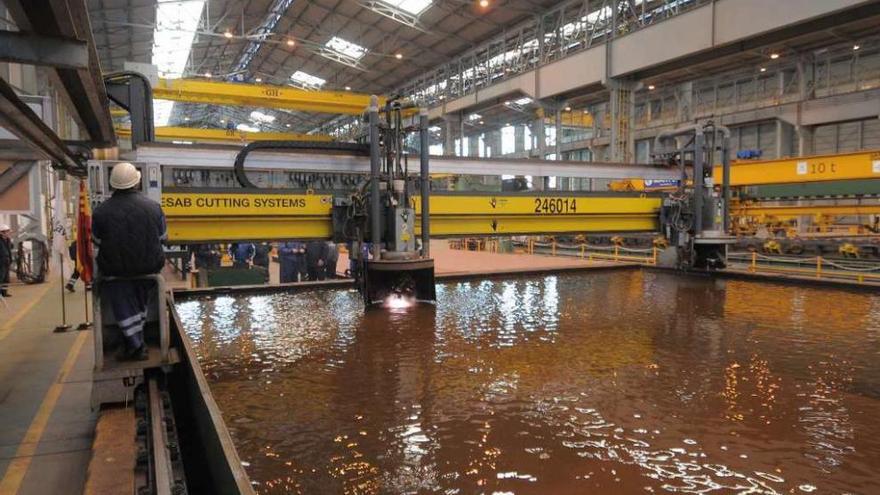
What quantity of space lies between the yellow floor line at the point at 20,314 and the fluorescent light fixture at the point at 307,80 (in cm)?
1860

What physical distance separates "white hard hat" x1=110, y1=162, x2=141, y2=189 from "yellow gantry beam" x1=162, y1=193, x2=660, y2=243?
252 centimetres

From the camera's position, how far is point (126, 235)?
3.39 metres

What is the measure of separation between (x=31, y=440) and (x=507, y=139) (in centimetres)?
3162

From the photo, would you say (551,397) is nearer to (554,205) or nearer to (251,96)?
(554,205)

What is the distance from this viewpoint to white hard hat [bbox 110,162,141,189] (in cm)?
343

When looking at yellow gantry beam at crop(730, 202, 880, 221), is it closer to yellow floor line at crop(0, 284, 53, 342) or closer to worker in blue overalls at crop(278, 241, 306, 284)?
worker in blue overalls at crop(278, 241, 306, 284)

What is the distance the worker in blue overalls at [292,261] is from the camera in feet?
34.0

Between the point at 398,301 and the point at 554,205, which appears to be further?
the point at 554,205

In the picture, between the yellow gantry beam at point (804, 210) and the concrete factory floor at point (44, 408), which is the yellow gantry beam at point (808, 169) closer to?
the yellow gantry beam at point (804, 210)

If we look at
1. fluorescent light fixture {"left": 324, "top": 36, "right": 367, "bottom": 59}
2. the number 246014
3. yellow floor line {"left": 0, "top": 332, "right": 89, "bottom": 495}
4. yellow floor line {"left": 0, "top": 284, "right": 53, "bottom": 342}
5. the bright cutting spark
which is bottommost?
yellow floor line {"left": 0, "top": 332, "right": 89, "bottom": 495}

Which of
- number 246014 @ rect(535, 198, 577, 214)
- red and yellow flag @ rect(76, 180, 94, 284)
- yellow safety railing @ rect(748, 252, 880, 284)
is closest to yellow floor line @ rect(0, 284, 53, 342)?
red and yellow flag @ rect(76, 180, 94, 284)

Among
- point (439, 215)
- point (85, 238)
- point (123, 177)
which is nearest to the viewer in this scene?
point (123, 177)

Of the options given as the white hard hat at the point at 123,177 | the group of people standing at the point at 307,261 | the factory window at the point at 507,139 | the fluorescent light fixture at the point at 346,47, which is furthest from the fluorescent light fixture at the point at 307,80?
the white hard hat at the point at 123,177

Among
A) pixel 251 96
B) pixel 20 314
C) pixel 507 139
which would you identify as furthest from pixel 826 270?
pixel 507 139
